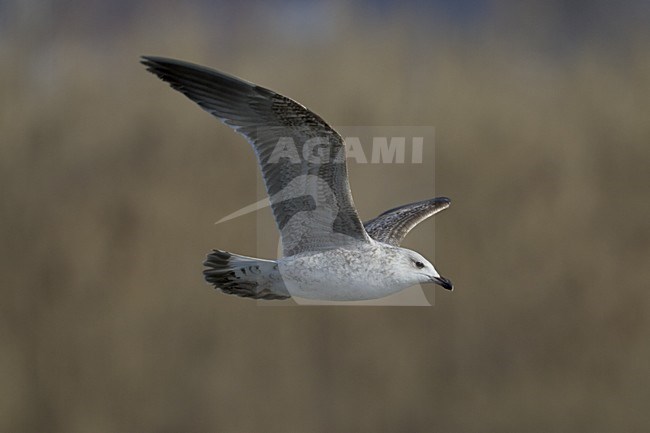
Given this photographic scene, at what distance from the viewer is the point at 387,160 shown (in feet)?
15.0

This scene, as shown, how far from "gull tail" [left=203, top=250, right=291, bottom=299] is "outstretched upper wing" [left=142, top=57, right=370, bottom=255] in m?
0.17

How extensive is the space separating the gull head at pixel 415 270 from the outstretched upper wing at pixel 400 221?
447 mm

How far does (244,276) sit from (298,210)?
0.26 metres

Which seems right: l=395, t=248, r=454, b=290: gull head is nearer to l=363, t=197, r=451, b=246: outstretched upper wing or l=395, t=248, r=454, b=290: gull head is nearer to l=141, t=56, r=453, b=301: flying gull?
l=141, t=56, r=453, b=301: flying gull

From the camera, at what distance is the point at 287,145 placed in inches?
99.9

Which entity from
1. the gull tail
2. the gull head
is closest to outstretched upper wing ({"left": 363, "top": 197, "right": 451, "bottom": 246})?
the gull head

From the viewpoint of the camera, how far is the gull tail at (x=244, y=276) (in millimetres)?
2668

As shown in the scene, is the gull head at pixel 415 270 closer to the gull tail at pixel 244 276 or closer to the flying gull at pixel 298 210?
the flying gull at pixel 298 210

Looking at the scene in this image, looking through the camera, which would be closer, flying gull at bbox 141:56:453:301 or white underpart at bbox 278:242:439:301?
flying gull at bbox 141:56:453:301

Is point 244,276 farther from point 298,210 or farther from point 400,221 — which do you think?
point 400,221

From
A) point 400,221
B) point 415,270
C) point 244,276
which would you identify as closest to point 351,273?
point 415,270

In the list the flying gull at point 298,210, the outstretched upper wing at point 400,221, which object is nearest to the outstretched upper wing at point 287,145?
the flying gull at point 298,210

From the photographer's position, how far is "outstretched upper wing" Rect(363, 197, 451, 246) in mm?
3170

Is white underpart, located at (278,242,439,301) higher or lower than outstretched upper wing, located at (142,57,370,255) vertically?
lower
